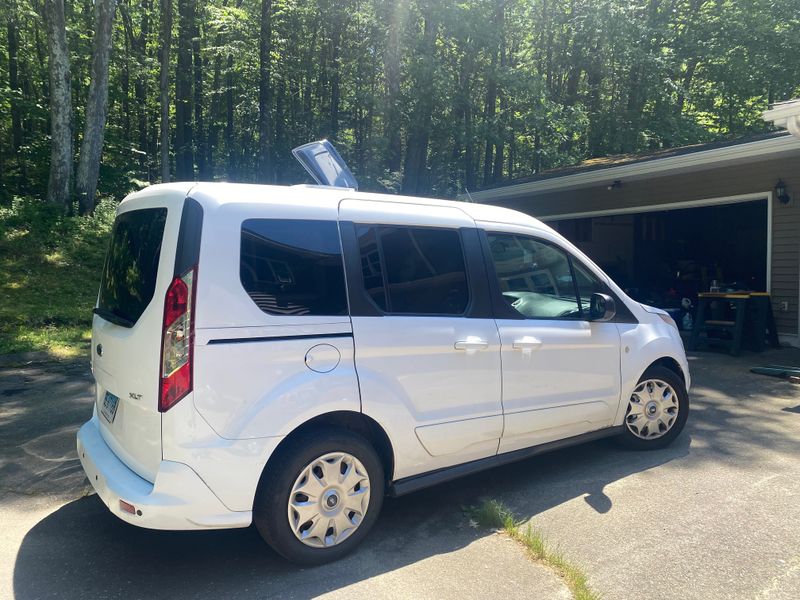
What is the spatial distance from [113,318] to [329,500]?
158 centimetres

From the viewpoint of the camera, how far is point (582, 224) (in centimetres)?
1395

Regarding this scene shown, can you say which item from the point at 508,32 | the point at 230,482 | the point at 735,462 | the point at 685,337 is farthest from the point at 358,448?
the point at 508,32

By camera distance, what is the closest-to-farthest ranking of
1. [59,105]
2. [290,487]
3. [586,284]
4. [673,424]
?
[290,487], [586,284], [673,424], [59,105]

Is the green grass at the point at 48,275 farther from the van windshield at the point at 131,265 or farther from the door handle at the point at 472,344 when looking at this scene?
the door handle at the point at 472,344

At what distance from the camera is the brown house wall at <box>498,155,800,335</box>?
31.7 ft

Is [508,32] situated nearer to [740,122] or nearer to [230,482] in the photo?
[740,122]

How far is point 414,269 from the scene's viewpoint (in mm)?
3637

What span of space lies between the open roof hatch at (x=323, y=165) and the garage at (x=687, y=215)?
22.1 feet

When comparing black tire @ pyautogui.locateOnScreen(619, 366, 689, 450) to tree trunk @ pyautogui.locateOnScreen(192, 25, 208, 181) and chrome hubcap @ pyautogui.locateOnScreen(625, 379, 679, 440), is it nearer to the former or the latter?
chrome hubcap @ pyautogui.locateOnScreen(625, 379, 679, 440)

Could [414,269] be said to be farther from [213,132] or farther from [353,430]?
[213,132]

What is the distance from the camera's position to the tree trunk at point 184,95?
78.2 ft

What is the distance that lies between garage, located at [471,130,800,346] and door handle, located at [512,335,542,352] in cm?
670

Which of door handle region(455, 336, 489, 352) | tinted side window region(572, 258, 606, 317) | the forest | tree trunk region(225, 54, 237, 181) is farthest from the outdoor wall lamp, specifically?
tree trunk region(225, 54, 237, 181)

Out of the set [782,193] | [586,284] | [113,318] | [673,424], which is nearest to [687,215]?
[782,193]
